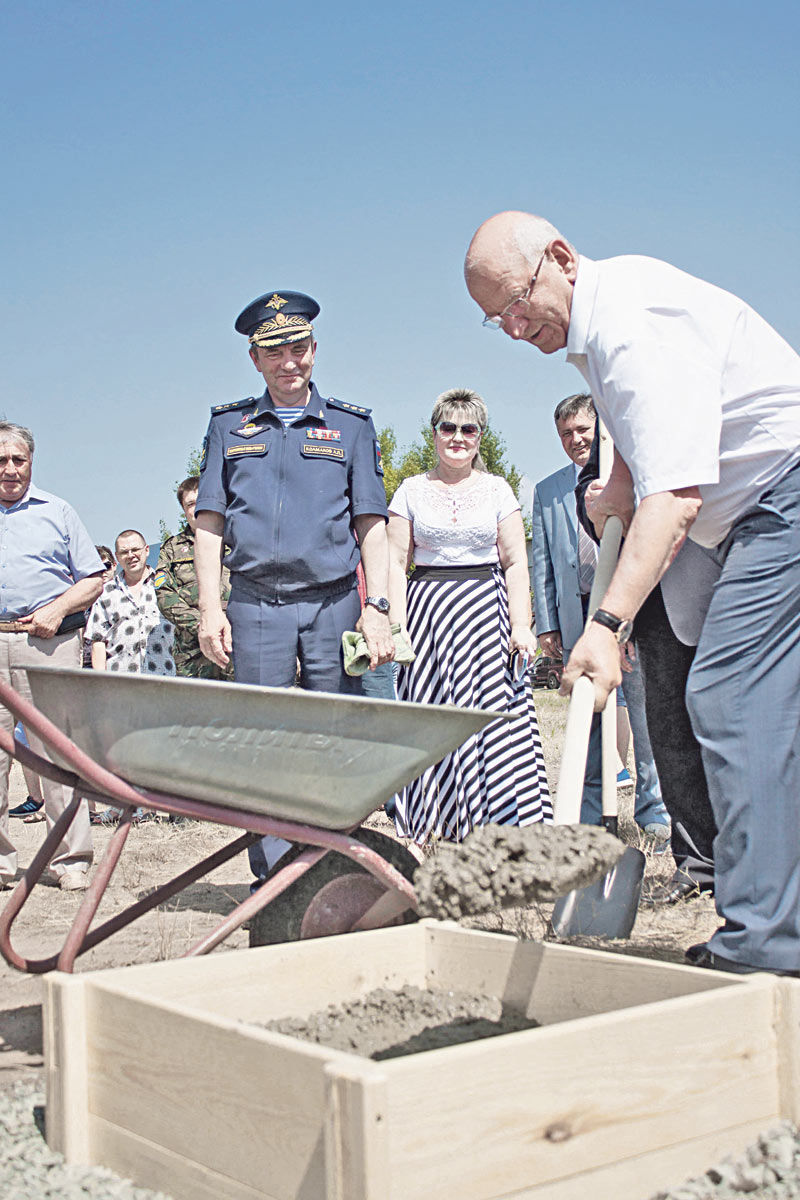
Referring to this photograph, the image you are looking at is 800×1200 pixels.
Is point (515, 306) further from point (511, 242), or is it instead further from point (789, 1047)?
point (789, 1047)

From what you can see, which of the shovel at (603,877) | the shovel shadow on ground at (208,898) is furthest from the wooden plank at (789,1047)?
the shovel shadow on ground at (208,898)

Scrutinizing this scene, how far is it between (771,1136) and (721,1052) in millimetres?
195

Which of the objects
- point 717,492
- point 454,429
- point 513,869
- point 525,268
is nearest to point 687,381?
point 717,492

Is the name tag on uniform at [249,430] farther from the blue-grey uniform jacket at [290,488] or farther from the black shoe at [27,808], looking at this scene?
the black shoe at [27,808]

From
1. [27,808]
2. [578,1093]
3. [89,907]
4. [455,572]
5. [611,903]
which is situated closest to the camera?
[578,1093]

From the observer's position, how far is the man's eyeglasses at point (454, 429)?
510 centimetres

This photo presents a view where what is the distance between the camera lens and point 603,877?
2.79 m

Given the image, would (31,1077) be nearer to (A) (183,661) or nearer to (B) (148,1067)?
(B) (148,1067)

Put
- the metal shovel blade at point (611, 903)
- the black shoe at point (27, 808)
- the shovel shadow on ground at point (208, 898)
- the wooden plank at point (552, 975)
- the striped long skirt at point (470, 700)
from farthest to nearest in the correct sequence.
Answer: the black shoe at point (27, 808)
the striped long skirt at point (470, 700)
the shovel shadow on ground at point (208, 898)
the metal shovel blade at point (611, 903)
the wooden plank at point (552, 975)

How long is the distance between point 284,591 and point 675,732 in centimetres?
150

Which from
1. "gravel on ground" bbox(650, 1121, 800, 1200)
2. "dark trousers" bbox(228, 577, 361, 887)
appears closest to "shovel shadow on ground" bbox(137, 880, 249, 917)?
"dark trousers" bbox(228, 577, 361, 887)

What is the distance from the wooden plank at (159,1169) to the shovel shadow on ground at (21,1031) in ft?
2.28

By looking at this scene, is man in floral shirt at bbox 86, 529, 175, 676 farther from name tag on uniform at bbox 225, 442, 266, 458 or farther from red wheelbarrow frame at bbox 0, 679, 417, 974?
red wheelbarrow frame at bbox 0, 679, 417, 974

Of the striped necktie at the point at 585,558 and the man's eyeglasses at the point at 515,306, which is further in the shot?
the striped necktie at the point at 585,558
